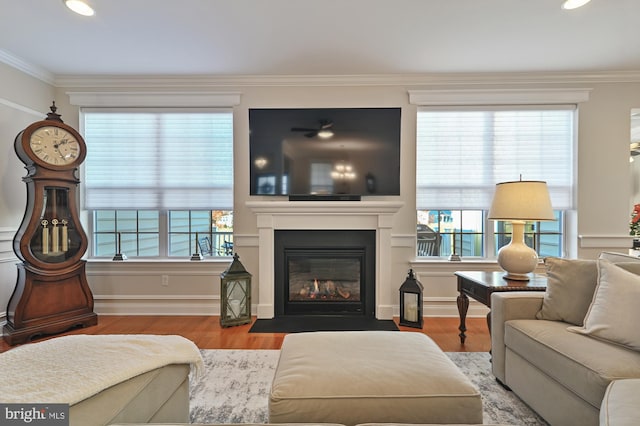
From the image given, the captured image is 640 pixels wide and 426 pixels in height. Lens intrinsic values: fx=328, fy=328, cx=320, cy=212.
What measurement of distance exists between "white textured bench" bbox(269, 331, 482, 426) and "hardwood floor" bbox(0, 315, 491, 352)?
59.4 inches


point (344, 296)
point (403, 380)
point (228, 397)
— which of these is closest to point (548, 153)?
point (344, 296)

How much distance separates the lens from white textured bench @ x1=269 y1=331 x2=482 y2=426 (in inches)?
46.6

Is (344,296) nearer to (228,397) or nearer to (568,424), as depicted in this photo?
(228,397)

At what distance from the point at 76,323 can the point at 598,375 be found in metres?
3.80

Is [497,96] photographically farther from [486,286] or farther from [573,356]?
[573,356]

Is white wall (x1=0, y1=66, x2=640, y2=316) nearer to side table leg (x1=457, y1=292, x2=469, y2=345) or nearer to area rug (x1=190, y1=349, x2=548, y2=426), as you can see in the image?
side table leg (x1=457, y1=292, x2=469, y2=345)

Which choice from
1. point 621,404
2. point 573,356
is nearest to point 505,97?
point 573,356

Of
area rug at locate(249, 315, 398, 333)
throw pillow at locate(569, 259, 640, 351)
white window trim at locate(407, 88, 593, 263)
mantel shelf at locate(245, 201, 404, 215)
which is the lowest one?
→ area rug at locate(249, 315, 398, 333)

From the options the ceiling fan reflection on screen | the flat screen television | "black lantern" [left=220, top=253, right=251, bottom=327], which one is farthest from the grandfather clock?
the ceiling fan reflection on screen

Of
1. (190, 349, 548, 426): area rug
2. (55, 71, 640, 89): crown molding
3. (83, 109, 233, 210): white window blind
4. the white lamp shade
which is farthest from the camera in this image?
(83, 109, 233, 210): white window blind

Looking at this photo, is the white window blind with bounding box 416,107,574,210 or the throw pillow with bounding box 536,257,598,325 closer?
the throw pillow with bounding box 536,257,598,325

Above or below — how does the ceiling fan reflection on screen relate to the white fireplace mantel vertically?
above

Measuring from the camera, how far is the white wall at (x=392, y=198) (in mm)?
3377

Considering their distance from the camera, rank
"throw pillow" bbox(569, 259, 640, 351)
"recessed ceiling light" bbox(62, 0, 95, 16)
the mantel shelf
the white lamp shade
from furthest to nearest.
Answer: the mantel shelf
the white lamp shade
"recessed ceiling light" bbox(62, 0, 95, 16)
"throw pillow" bbox(569, 259, 640, 351)
